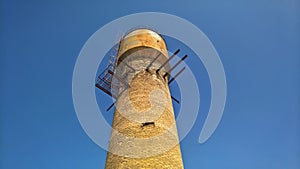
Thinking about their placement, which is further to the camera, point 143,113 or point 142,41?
point 142,41

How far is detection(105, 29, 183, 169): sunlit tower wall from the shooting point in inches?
272

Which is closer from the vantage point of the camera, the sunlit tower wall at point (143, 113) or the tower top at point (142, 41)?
the sunlit tower wall at point (143, 113)

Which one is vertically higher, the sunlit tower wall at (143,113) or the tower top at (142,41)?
the tower top at (142,41)

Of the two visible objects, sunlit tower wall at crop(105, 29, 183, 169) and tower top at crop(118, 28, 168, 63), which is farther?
tower top at crop(118, 28, 168, 63)

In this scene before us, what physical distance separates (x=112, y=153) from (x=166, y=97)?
227 centimetres

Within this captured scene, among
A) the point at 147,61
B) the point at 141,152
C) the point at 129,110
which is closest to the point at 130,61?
the point at 147,61

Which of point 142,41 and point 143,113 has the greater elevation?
point 142,41

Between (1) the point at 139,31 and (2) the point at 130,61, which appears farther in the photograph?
(1) the point at 139,31

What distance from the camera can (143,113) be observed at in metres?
7.71

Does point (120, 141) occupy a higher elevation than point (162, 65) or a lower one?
lower

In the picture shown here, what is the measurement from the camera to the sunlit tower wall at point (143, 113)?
6906mm

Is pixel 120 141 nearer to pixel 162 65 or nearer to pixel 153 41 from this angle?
pixel 162 65

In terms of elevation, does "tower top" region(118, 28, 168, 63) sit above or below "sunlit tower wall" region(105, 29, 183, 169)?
above

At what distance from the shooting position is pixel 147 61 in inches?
372
